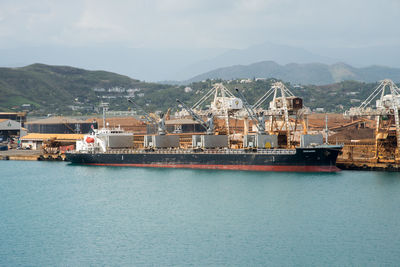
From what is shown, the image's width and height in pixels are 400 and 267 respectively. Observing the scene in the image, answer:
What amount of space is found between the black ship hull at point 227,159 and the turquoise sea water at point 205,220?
1746mm

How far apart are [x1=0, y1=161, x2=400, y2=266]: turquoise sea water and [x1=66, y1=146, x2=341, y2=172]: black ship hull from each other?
175 cm

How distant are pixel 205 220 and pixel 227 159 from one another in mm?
20886

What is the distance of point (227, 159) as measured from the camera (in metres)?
52.3

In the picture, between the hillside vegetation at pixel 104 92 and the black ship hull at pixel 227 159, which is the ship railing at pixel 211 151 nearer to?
the black ship hull at pixel 227 159

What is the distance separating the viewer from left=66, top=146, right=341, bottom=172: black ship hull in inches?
1908

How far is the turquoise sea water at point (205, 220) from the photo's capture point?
25.3 meters

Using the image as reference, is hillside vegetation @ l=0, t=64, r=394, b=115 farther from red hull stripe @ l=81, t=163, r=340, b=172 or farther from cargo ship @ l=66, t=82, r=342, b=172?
red hull stripe @ l=81, t=163, r=340, b=172

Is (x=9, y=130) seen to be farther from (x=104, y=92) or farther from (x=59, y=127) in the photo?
(x=104, y=92)

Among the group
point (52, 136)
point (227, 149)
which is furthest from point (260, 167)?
point (52, 136)

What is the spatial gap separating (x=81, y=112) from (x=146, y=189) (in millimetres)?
109819

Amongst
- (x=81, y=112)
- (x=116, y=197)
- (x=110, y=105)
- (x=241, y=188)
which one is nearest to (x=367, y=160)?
(x=241, y=188)

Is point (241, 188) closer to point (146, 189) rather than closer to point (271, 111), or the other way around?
point (146, 189)

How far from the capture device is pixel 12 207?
37.0 meters

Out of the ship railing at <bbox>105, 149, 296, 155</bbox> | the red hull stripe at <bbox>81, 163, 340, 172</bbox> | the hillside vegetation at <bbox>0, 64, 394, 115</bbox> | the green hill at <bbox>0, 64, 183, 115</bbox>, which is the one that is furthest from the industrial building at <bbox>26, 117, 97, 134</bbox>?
the green hill at <bbox>0, 64, 183, 115</bbox>
